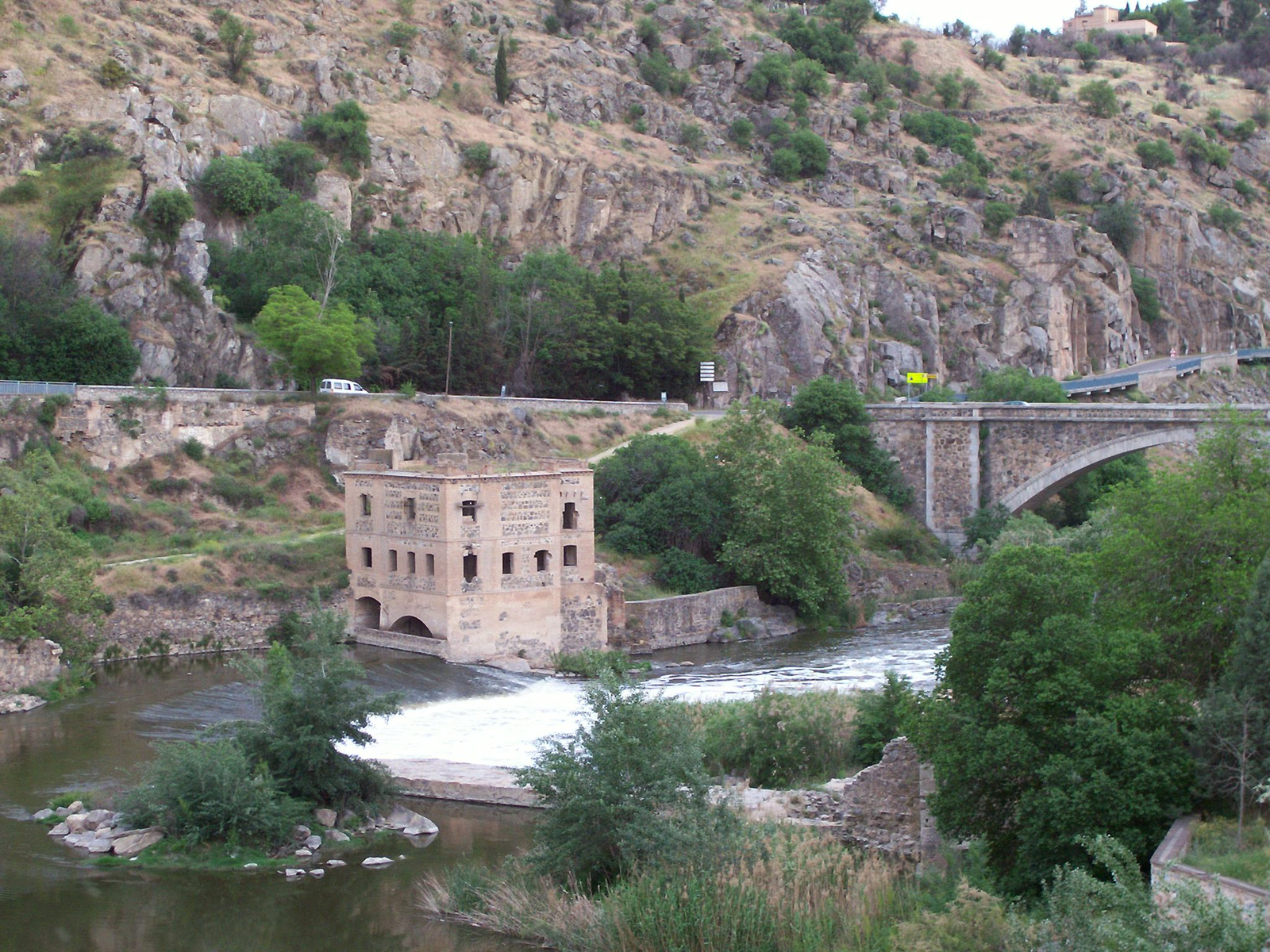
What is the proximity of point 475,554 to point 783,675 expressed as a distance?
9698mm

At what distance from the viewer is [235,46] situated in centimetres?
7969

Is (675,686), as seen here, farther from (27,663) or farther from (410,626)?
(27,663)

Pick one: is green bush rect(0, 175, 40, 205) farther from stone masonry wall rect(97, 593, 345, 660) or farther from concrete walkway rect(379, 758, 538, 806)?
concrete walkway rect(379, 758, 538, 806)

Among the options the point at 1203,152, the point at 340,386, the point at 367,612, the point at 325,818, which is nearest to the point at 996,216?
the point at 1203,152

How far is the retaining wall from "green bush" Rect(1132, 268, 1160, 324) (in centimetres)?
8932

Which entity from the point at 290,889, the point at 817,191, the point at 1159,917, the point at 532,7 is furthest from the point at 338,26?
the point at 1159,917

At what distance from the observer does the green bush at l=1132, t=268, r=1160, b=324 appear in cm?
10279

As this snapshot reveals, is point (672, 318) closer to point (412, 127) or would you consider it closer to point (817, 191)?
point (412, 127)

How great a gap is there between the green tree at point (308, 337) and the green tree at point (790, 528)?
50.6ft

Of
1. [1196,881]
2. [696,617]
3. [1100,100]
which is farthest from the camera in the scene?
[1100,100]

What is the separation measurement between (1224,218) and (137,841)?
99.2 meters

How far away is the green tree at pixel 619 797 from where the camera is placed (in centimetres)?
2239

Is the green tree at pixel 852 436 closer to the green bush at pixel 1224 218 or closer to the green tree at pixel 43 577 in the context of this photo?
the green tree at pixel 43 577

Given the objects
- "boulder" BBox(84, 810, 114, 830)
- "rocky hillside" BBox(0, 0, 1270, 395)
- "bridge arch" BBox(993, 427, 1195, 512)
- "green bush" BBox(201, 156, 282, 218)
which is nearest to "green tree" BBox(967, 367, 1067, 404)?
"rocky hillside" BBox(0, 0, 1270, 395)
